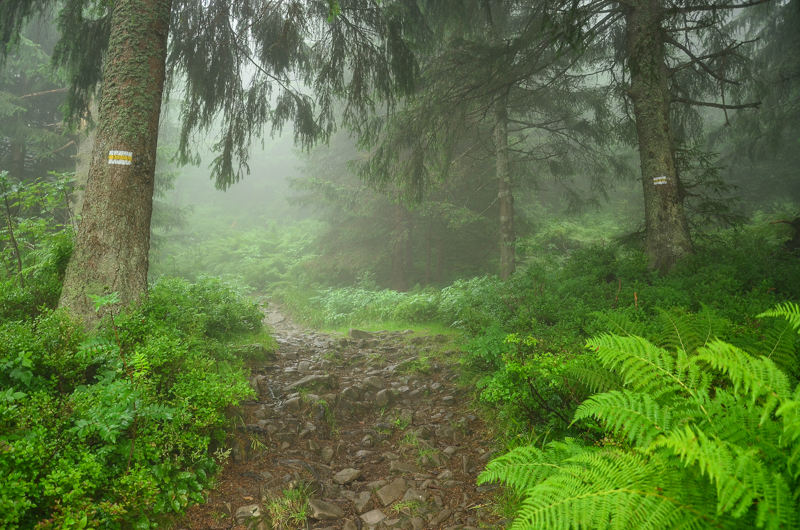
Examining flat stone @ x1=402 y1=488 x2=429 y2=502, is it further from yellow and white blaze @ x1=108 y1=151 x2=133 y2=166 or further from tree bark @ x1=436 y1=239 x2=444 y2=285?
tree bark @ x1=436 y1=239 x2=444 y2=285

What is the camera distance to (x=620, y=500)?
1.62 meters

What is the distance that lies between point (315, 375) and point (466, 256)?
990 cm

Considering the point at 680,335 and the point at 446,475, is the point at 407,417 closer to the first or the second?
the point at 446,475

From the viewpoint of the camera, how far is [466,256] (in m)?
14.6

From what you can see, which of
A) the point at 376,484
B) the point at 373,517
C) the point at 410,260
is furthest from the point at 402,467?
the point at 410,260

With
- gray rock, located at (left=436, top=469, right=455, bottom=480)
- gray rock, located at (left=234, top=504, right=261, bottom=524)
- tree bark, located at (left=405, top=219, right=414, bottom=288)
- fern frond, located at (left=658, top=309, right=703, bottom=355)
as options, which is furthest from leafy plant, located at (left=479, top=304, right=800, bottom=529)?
tree bark, located at (left=405, top=219, right=414, bottom=288)

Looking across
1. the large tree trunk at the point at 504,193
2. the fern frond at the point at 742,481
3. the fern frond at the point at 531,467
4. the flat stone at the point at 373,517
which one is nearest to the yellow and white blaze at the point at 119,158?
the flat stone at the point at 373,517

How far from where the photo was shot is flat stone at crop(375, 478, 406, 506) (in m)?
3.29

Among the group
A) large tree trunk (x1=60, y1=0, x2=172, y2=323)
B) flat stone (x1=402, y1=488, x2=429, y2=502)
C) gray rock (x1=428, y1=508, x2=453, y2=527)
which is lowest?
flat stone (x1=402, y1=488, x2=429, y2=502)

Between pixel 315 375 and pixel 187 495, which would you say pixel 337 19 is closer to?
pixel 315 375

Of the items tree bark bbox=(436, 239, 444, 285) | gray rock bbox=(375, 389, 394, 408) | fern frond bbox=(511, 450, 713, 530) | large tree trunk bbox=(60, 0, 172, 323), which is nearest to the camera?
fern frond bbox=(511, 450, 713, 530)

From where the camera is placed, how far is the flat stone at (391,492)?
130 inches

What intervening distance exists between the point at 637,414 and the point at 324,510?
2405 mm

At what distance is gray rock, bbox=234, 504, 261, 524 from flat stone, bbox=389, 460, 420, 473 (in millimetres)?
1246
